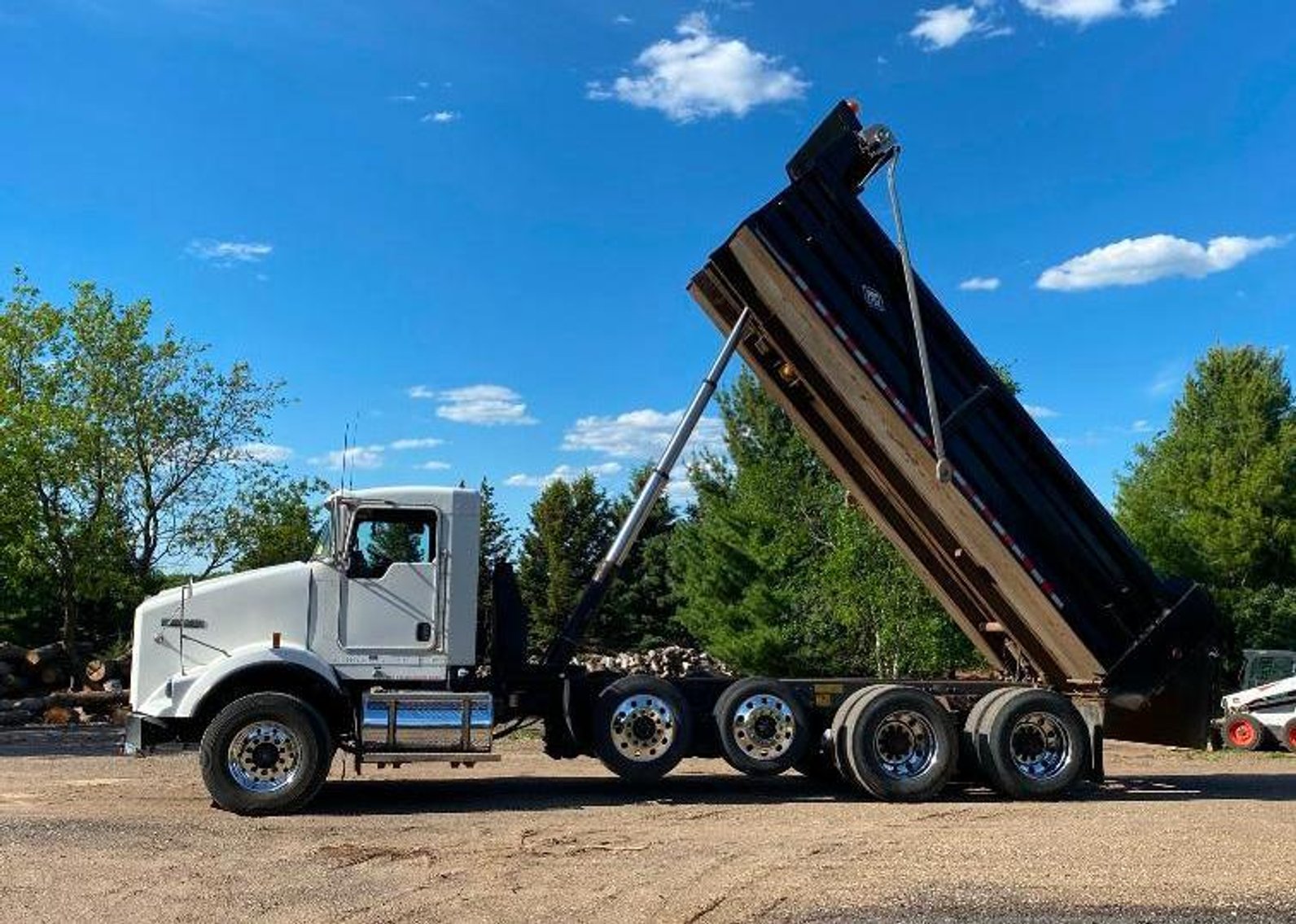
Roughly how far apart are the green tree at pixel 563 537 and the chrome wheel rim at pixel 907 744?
39.6 m

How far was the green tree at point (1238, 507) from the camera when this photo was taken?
36344mm

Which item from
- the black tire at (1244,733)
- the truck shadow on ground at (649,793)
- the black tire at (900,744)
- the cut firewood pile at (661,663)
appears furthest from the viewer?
the cut firewood pile at (661,663)

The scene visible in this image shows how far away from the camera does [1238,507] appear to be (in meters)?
37.8

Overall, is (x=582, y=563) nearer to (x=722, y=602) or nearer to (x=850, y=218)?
(x=722, y=602)

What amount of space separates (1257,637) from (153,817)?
112 ft

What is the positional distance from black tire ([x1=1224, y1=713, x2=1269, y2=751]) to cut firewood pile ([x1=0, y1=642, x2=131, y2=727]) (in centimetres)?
1868

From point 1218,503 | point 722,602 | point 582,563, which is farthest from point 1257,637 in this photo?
point 582,563

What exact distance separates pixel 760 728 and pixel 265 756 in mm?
4309

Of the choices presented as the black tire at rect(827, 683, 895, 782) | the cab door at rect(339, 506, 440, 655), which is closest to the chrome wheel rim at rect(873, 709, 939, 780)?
the black tire at rect(827, 683, 895, 782)

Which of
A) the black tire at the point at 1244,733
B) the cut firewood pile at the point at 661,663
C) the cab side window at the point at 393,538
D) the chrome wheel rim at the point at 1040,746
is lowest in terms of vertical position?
the black tire at the point at 1244,733

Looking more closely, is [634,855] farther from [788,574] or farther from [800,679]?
[788,574]

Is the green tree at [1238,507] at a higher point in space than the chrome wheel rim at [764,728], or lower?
higher

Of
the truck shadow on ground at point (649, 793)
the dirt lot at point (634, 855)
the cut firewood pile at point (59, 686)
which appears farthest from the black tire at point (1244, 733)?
the cut firewood pile at point (59, 686)

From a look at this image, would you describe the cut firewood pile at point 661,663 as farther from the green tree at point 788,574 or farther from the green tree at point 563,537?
the green tree at point 563,537
